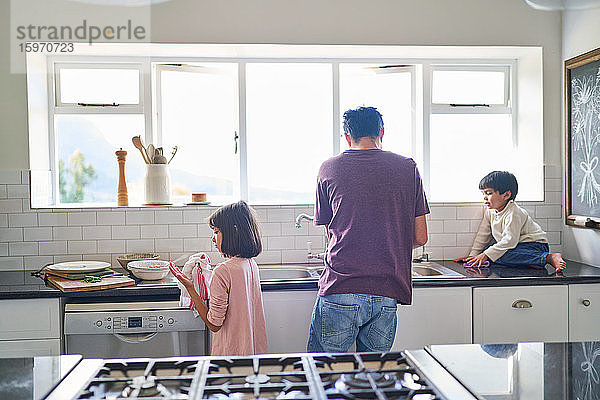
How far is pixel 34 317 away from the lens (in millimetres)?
2895

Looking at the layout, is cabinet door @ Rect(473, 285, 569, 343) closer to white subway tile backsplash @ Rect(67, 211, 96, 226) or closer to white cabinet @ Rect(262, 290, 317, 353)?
white cabinet @ Rect(262, 290, 317, 353)

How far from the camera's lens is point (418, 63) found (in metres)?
3.93

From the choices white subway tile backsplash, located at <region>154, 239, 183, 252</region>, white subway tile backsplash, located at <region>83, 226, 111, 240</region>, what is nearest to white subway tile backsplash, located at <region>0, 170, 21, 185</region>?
white subway tile backsplash, located at <region>83, 226, 111, 240</region>

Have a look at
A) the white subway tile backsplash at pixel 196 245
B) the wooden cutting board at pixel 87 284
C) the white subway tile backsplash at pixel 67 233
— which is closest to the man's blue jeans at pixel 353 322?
the wooden cutting board at pixel 87 284

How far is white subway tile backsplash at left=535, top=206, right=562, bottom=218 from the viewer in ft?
12.3

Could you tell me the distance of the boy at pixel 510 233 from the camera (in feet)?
11.1

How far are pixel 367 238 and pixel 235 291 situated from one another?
567 mm

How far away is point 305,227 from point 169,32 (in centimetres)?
130

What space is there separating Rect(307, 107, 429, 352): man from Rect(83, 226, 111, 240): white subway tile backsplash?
5.05ft

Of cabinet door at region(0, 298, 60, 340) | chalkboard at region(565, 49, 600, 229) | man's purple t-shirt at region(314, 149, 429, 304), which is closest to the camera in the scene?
man's purple t-shirt at region(314, 149, 429, 304)

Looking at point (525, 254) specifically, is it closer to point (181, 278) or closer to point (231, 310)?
point (231, 310)

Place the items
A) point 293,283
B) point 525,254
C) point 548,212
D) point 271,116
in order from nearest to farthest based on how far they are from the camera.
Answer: point 293,283
point 525,254
point 548,212
point 271,116

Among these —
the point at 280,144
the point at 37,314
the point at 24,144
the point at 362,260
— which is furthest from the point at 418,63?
the point at 37,314

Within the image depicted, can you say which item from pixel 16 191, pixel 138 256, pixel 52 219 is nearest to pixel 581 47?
pixel 138 256
